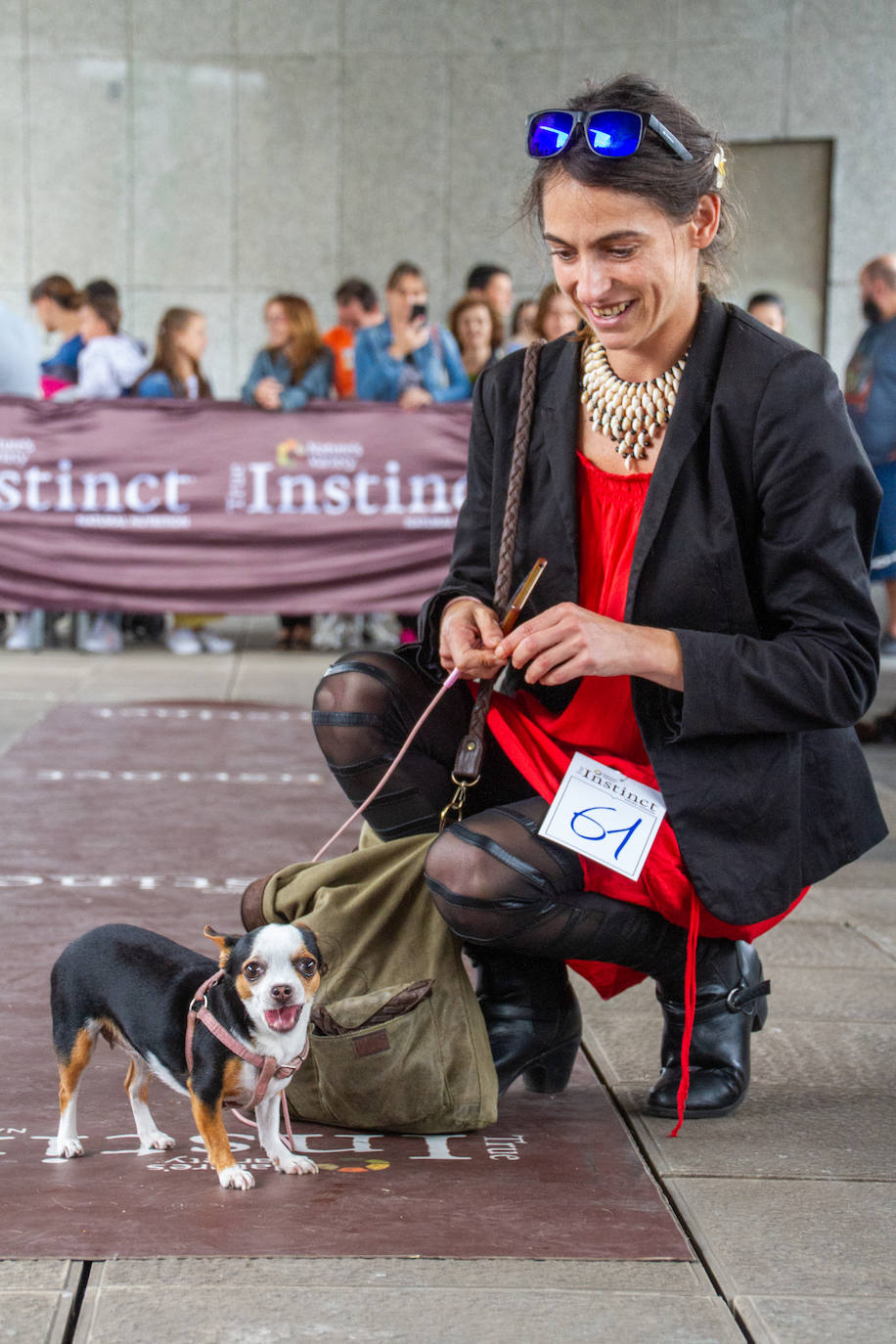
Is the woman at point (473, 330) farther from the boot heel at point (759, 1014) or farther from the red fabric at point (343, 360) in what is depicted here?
the boot heel at point (759, 1014)

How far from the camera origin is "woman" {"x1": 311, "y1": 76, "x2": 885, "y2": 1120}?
247 centimetres

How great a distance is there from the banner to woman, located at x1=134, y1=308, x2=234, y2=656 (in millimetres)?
414

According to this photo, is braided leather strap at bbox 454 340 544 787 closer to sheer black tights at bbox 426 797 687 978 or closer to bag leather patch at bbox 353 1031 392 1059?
sheer black tights at bbox 426 797 687 978

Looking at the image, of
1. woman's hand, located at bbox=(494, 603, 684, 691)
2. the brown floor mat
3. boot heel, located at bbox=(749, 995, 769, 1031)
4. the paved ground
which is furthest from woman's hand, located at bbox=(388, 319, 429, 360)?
woman's hand, located at bbox=(494, 603, 684, 691)

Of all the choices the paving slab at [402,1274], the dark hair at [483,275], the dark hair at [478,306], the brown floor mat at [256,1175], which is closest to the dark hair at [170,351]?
the dark hair at [478,306]

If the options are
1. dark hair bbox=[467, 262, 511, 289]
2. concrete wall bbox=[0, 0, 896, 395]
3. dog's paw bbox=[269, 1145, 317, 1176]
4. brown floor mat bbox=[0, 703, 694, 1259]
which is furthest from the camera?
concrete wall bbox=[0, 0, 896, 395]

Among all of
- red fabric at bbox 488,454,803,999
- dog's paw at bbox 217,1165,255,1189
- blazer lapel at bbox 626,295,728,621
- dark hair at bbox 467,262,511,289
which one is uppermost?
dark hair at bbox 467,262,511,289

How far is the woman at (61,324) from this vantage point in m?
9.56

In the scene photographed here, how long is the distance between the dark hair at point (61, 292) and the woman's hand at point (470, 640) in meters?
7.63

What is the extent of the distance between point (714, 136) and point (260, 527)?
6252 millimetres

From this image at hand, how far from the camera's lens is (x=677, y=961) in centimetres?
266

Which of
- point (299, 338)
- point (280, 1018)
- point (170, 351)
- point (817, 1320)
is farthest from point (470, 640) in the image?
point (170, 351)

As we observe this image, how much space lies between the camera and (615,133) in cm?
243

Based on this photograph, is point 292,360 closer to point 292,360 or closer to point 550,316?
point 292,360
